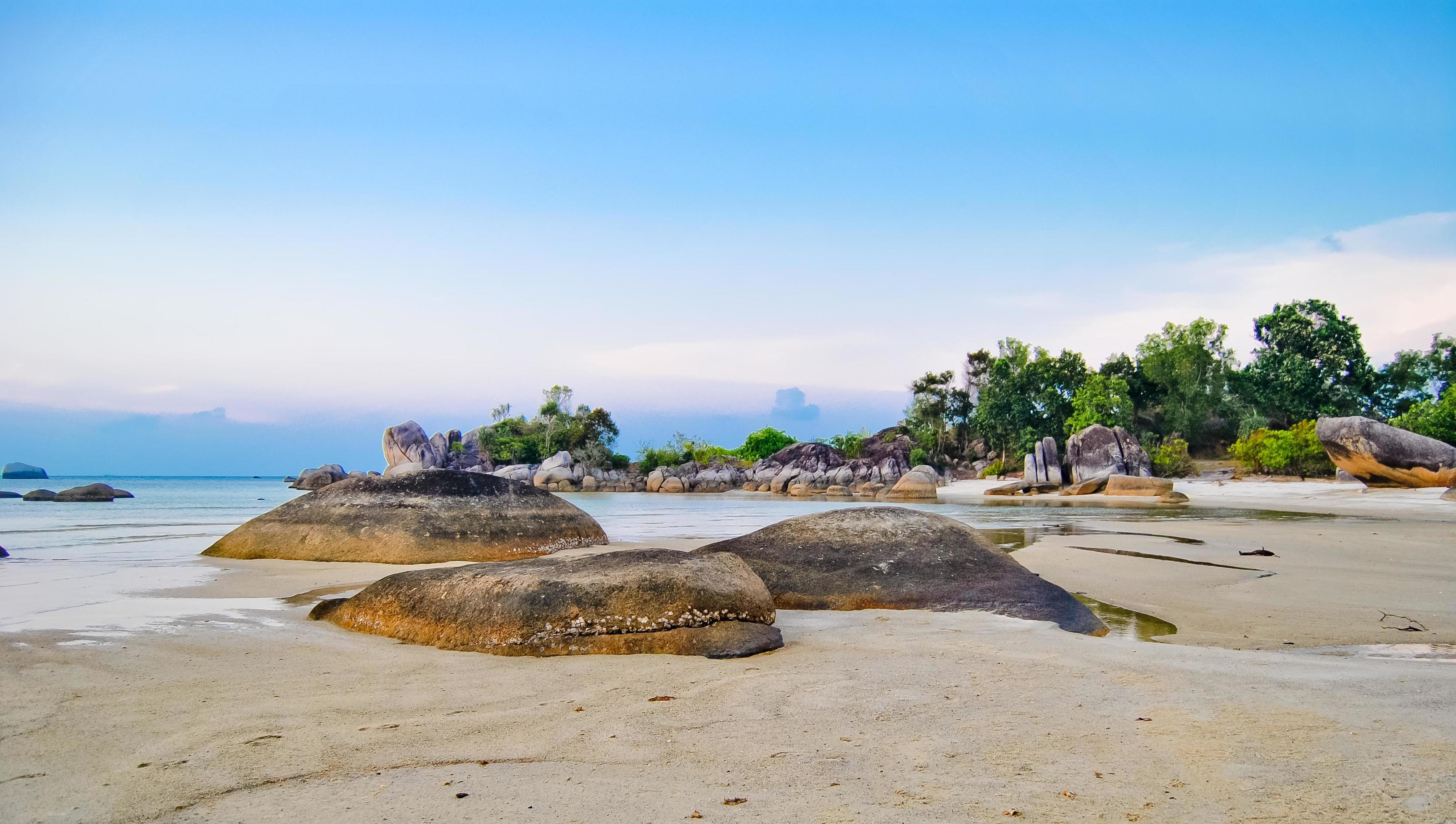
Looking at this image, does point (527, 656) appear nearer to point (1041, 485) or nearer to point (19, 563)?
point (19, 563)

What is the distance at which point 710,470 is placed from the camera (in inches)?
2616

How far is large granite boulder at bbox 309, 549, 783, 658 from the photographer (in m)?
4.74

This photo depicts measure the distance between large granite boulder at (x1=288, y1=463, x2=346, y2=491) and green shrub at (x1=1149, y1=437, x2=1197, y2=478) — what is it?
163 ft

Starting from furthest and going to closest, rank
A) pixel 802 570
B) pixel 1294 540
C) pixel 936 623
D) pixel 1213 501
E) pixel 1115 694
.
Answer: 1. pixel 1213 501
2. pixel 1294 540
3. pixel 802 570
4. pixel 936 623
5. pixel 1115 694

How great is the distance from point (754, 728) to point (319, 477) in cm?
4879

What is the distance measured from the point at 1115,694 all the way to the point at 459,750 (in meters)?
2.90

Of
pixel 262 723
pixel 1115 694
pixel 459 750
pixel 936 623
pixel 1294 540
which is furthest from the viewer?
pixel 1294 540

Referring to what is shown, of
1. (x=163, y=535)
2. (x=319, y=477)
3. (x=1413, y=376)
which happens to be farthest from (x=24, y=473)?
(x=1413, y=376)

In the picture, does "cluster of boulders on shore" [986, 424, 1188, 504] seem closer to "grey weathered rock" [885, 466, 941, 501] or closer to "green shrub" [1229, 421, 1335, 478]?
"grey weathered rock" [885, 466, 941, 501]

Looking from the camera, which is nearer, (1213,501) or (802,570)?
(802,570)

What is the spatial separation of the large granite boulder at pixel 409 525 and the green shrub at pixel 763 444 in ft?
232

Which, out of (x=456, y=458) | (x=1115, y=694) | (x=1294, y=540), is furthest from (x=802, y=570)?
(x=456, y=458)

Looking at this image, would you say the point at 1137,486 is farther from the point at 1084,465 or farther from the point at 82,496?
the point at 82,496

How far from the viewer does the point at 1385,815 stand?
218 centimetres
